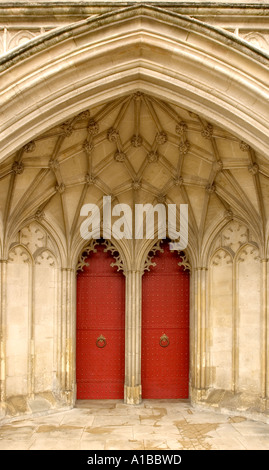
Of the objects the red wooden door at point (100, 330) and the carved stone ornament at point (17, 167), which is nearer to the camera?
the carved stone ornament at point (17, 167)

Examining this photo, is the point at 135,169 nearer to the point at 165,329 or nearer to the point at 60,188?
the point at 60,188

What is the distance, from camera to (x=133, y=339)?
26.2ft

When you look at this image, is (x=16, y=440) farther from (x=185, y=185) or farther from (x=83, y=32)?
(x=83, y=32)

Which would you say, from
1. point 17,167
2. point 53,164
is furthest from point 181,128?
point 17,167

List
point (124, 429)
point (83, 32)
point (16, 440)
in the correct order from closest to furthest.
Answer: point (83, 32)
point (16, 440)
point (124, 429)

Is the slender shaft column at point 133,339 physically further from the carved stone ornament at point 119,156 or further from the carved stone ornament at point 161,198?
the carved stone ornament at point 119,156

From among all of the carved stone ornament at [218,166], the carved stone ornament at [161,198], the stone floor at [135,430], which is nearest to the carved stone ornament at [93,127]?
the carved stone ornament at [161,198]

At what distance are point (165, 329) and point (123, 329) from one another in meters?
0.81

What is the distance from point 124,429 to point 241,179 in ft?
14.3

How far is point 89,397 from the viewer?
820 cm

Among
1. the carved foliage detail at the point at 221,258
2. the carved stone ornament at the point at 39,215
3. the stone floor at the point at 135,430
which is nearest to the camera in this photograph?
the stone floor at the point at 135,430

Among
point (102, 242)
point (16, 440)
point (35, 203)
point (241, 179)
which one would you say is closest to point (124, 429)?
point (16, 440)

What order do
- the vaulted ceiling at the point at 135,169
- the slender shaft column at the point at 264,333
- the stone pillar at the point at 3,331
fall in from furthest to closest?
1. the slender shaft column at the point at 264,333
2. the stone pillar at the point at 3,331
3. the vaulted ceiling at the point at 135,169

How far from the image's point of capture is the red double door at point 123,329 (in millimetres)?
8227
